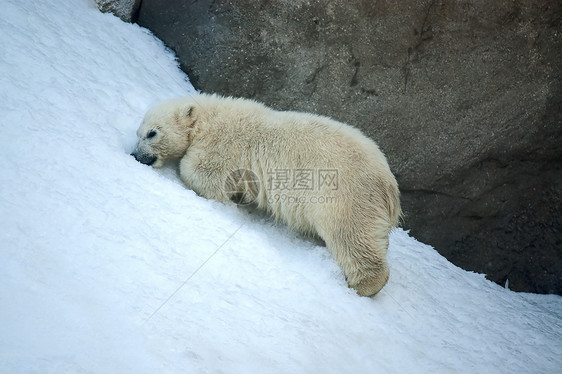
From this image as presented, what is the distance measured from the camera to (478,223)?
608cm

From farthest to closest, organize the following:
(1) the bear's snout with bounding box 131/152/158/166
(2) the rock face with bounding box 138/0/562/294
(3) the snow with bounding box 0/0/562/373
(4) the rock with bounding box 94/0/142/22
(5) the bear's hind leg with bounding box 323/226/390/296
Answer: (4) the rock with bounding box 94/0/142/22 < (2) the rock face with bounding box 138/0/562/294 < (1) the bear's snout with bounding box 131/152/158/166 < (5) the bear's hind leg with bounding box 323/226/390/296 < (3) the snow with bounding box 0/0/562/373

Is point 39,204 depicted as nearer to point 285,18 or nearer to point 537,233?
point 285,18

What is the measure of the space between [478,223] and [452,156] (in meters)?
0.86

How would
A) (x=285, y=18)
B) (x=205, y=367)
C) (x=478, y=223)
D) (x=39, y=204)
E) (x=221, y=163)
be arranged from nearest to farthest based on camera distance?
(x=205, y=367), (x=39, y=204), (x=221, y=163), (x=285, y=18), (x=478, y=223)

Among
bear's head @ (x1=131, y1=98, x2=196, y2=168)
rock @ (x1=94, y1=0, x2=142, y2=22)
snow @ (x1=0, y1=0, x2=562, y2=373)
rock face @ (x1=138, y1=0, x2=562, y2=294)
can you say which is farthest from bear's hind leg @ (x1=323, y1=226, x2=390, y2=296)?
rock @ (x1=94, y1=0, x2=142, y2=22)

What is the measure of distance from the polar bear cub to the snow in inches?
7.1

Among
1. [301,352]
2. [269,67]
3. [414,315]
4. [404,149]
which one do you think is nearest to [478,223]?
[404,149]

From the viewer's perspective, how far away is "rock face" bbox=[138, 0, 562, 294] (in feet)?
18.0

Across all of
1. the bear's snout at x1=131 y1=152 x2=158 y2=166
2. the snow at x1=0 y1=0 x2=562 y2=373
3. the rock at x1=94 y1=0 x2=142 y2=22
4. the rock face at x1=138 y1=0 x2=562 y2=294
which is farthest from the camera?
the rock at x1=94 y1=0 x2=142 y2=22

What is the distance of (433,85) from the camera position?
5.63 m

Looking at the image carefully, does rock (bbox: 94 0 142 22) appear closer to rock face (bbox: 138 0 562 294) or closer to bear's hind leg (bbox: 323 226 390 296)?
rock face (bbox: 138 0 562 294)

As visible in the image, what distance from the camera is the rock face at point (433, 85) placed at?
550cm
